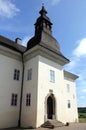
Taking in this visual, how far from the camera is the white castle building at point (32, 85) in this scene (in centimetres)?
1375

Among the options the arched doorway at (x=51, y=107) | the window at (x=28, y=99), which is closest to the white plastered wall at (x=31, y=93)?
the window at (x=28, y=99)

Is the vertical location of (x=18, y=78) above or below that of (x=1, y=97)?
above

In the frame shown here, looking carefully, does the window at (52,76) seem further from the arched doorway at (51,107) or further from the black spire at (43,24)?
the black spire at (43,24)

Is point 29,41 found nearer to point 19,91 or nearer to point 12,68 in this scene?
point 12,68

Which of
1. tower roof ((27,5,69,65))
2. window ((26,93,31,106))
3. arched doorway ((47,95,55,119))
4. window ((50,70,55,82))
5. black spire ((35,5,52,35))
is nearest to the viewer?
window ((26,93,31,106))

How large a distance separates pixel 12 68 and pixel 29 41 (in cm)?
528

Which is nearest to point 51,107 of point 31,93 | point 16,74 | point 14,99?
point 31,93

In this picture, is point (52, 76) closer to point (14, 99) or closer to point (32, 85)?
point (32, 85)

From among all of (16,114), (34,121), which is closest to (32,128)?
(34,121)

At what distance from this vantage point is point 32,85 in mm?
14789

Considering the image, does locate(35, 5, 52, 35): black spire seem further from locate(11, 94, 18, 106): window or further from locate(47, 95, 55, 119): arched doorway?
locate(11, 94, 18, 106): window

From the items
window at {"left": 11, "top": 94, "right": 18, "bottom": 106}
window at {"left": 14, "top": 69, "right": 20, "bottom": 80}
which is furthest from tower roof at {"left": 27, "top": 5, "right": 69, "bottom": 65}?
window at {"left": 11, "top": 94, "right": 18, "bottom": 106}

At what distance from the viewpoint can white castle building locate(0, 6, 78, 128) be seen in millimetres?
13750

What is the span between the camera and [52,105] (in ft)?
51.9
